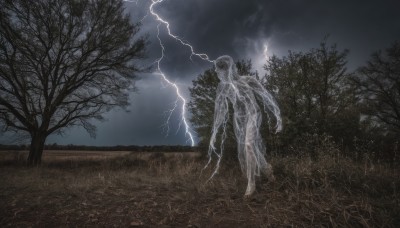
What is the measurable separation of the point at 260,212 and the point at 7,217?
15.6 ft

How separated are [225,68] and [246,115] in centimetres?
134

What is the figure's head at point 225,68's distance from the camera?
19.8ft

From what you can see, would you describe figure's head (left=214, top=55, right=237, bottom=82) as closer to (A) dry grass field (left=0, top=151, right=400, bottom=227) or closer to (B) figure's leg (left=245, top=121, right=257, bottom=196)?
(B) figure's leg (left=245, top=121, right=257, bottom=196)

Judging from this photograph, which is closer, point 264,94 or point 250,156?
point 250,156

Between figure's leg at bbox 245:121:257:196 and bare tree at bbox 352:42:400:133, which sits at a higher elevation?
bare tree at bbox 352:42:400:133

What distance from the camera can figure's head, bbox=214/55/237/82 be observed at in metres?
6.02

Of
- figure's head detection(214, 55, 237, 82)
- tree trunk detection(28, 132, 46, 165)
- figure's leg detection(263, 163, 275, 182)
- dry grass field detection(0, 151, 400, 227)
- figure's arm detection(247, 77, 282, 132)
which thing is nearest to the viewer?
dry grass field detection(0, 151, 400, 227)

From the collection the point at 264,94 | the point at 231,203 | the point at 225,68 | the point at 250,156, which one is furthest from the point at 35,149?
the point at 264,94

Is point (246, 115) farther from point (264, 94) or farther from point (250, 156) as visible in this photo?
point (250, 156)

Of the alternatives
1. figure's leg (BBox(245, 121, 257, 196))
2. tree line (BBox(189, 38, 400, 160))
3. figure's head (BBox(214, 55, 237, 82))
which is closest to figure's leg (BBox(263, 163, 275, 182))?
figure's leg (BBox(245, 121, 257, 196))

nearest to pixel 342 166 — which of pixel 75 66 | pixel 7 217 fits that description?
pixel 7 217

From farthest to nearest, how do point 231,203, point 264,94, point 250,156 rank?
point 264,94 < point 250,156 < point 231,203

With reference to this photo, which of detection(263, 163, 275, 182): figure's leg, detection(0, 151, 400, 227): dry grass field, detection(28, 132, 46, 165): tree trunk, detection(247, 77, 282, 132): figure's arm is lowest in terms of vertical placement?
detection(0, 151, 400, 227): dry grass field

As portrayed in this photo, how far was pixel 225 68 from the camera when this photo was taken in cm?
624
